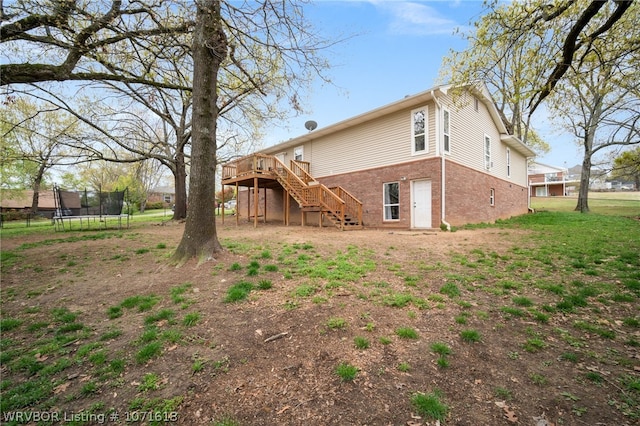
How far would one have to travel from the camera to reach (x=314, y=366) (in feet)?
8.51

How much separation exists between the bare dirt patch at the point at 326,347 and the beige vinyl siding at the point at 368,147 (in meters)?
7.48

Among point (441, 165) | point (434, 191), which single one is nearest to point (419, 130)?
point (441, 165)

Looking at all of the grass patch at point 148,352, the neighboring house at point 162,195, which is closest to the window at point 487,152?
the grass patch at point 148,352

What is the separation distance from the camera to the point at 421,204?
1134 cm

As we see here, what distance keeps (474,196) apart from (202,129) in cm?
1229

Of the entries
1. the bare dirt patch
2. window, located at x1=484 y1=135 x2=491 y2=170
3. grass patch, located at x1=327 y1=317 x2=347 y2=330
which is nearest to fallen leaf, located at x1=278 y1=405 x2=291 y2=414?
the bare dirt patch

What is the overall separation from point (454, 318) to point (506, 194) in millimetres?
16665

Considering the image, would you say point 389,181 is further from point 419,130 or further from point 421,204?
point 419,130

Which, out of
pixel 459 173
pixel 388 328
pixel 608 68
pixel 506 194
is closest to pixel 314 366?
pixel 388 328

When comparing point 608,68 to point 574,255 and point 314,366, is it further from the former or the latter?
point 314,366

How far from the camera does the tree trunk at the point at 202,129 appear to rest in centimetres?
546

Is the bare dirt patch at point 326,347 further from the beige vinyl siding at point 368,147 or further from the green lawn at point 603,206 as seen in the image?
the green lawn at point 603,206

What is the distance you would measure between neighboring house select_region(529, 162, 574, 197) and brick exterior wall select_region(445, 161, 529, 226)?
89.0ft

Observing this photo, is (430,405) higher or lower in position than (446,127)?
lower
